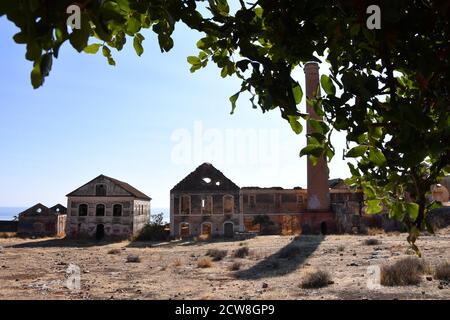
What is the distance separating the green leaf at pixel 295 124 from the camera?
1.86 m

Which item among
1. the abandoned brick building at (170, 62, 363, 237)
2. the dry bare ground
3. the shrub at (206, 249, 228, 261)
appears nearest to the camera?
the dry bare ground

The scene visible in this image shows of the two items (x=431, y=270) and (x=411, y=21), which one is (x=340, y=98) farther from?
(x=431, y=270)

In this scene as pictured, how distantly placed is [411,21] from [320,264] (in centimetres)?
1737

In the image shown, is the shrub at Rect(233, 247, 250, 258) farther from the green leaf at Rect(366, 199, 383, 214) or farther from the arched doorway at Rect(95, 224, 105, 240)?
the green leaf at Rect(366, 199, 383, 214)

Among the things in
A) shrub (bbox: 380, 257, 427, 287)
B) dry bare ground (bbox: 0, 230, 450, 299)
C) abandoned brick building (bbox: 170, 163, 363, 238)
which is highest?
abandoned brick building (bbox: 170, 163, 363, 238)

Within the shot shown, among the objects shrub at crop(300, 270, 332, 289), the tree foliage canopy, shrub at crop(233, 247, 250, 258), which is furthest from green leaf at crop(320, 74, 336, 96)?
shrub at crop(233, 247, 250, 258)

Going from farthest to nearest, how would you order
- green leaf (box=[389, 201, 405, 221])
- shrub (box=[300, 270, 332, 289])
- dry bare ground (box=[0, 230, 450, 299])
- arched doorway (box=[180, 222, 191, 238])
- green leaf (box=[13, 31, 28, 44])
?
arched doorway (box=[180, 222, 191, 238]) < shrub (box=[300, 270, 332, 289]) < dry bare ground (box=[0, 230, 450, 299]) < green leaf (box=[389, 201, 405, 221]) < green leaf (box=[13, 31, 28, 44])

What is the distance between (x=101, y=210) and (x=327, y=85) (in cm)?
3798

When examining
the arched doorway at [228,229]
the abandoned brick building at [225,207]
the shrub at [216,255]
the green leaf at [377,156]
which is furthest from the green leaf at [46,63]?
the arched doorway at [228,229]

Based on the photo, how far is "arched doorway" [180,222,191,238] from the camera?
3691cm

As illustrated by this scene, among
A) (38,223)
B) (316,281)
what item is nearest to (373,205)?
(316,281)

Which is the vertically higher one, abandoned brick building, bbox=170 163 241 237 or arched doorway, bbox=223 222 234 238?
abandoned brick building, bbox=170 163 241 237

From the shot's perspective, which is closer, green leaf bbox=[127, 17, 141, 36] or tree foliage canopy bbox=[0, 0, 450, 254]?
tree foliage canopy bbox=[0, 0, 450, 254]

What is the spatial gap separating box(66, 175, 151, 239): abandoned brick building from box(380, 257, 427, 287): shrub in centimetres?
2795
